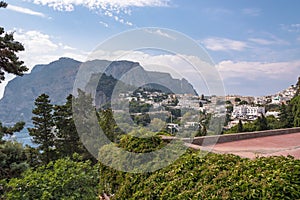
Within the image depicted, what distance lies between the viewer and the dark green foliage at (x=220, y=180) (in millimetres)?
1913

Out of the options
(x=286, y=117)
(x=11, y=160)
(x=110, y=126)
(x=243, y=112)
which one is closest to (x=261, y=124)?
(x=286, y=117)

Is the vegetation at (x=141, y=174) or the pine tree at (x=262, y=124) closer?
the vegetation at (x=141, y=174)

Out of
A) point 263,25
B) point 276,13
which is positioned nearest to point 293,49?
point 263,25

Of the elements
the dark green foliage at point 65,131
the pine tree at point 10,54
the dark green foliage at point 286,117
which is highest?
the pine tree at point 10,54

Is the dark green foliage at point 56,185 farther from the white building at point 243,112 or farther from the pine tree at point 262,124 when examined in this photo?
the pine tree at point 262,124

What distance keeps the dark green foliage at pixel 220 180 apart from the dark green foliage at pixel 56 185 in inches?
24.9

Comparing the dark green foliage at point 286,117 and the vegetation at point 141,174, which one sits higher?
the dark green foliage at point 286,117

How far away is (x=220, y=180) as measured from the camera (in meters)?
2.31

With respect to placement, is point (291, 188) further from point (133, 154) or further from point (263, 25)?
point (263, 25)

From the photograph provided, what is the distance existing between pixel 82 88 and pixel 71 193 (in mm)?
1711

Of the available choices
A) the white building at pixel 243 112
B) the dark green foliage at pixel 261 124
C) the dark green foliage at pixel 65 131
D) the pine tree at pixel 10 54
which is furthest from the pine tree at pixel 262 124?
the pine tree at pixel 10 54

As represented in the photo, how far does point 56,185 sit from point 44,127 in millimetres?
6916

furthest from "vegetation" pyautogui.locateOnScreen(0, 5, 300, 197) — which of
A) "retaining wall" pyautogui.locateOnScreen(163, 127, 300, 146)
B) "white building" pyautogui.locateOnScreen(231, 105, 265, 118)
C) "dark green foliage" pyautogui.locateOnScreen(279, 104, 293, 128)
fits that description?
"dark green foliage" pyautogui.locateOnScreen(279, 104, 293, 128)

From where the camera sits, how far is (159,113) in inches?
144
